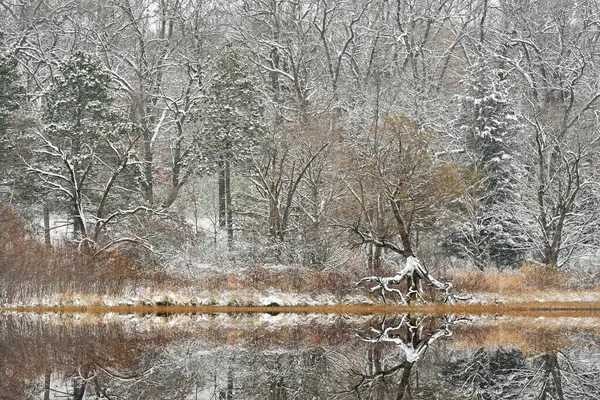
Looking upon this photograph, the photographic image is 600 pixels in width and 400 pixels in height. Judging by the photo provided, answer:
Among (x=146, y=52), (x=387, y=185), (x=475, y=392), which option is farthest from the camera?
(x=146, y=52)

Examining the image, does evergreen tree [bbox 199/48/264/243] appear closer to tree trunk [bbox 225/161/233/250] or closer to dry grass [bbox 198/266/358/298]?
tree trunk [bbox 225/161/233/250]

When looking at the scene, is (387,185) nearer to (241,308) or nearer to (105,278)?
(241,308)

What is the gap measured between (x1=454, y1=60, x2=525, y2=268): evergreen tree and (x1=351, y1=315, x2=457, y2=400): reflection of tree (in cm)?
857

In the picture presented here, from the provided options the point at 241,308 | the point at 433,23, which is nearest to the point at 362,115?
the point at 433,23

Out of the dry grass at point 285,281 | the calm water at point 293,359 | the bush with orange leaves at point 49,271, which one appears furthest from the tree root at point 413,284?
the bush with orange leaves at point 49,271

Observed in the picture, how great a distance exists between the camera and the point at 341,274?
87.3 ft

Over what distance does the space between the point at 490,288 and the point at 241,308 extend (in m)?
8.14

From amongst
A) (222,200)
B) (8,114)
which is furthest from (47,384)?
(222,200)

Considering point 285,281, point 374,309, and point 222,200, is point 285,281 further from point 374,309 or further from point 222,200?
point 222,200

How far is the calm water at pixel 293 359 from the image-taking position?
11148 mm

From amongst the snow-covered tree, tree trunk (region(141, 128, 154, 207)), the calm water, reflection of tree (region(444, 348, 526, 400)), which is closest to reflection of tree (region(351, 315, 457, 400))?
the calm water

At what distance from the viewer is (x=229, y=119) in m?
36.5

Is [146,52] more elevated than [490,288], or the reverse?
[146,52]

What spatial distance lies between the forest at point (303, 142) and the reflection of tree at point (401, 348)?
14.1 feet
